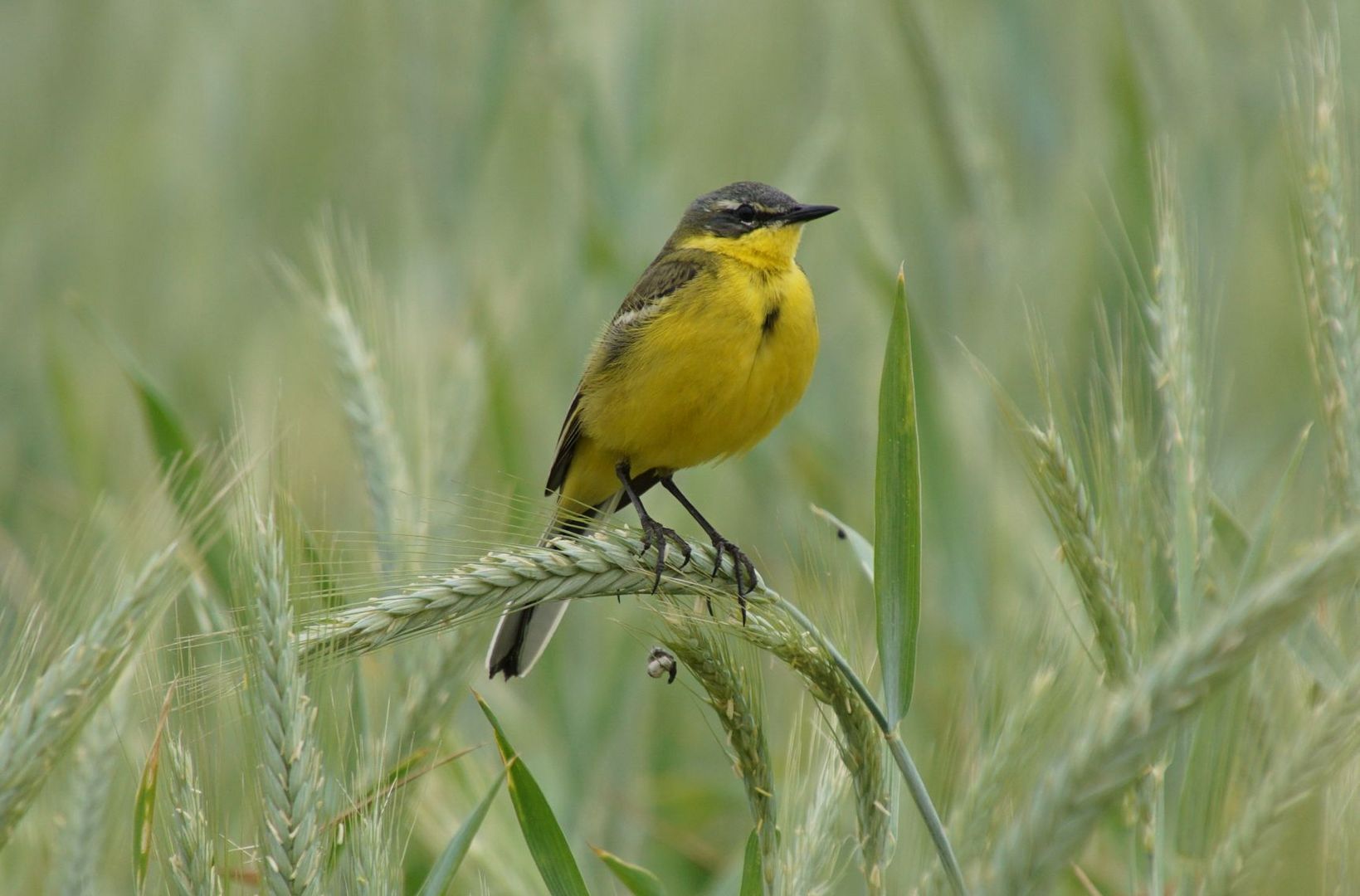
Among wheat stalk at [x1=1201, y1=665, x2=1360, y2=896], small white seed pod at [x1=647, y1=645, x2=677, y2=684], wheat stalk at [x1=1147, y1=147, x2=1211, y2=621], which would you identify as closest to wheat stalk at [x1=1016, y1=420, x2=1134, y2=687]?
wheat stalk at [x1=1147, y1=147, x2=1211, y2=621]

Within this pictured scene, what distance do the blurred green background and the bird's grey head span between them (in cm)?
16

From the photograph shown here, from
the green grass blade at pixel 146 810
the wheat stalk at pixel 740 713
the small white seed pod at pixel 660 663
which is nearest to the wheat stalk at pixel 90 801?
the green grass blade at pixel 146 810

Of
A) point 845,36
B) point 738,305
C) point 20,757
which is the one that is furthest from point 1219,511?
point 845,36

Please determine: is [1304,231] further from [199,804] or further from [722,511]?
[722,511]

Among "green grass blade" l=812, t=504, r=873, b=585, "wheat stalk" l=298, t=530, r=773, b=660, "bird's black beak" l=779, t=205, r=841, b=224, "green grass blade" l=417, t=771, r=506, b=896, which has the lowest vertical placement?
"green grass blade" l=417, t=771, r=506, b=896

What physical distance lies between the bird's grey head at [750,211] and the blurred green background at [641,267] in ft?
0.52

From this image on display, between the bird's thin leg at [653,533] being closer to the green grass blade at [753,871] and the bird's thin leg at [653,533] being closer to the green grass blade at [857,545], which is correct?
the green grass blade at [857,545]

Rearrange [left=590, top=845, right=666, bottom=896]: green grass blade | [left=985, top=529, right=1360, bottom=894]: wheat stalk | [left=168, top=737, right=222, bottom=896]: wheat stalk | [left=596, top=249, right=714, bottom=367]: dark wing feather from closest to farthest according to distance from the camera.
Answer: [left=985, top=529, right=1360, bottom=894]: wheat stalk < [left=168, top=737, right=222, bottom=896]: wheat stalk < [left=590, top=845, right=666, bottom=896]: green grass blade < [left=596, top=249, right=714, bottom=367]: dark wing feather

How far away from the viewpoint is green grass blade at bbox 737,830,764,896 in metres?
2.07

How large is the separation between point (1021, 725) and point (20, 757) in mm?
1461

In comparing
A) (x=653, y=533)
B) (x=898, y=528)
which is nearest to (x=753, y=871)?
(x=898, y=528)

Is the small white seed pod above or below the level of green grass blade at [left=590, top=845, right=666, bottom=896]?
above

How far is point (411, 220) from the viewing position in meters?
5.11

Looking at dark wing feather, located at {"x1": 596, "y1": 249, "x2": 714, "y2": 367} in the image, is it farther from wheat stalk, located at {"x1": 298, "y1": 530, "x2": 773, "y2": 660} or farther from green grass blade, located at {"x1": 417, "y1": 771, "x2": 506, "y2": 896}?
green grass blade, located at {"x1": 417, "y1": 771, "x2": 506, "y2": 896}
